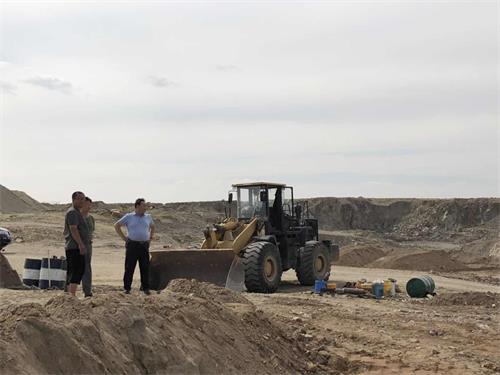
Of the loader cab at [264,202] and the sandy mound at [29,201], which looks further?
the sandy mound at [29,201]

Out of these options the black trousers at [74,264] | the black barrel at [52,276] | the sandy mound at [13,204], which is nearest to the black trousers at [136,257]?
the black trousers at [74,264]

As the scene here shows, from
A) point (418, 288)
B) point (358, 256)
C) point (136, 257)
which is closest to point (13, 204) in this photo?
point (358, 256)

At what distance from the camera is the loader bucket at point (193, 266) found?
14.9 m

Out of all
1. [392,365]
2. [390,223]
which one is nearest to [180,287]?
[392,365]

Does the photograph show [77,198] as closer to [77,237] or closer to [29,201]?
[77,237]

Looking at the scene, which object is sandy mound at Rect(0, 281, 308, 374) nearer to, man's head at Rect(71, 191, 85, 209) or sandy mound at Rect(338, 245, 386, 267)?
man's head at Rect(71, 191, 85, 209)

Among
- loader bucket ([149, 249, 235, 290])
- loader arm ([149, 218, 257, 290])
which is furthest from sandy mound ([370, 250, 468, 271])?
loader bucket ([149, 249, 235, 290])

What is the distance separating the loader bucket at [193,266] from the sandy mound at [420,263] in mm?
13535

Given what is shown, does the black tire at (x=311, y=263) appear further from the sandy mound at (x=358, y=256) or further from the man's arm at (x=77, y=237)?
the sandy mound at (x=358, y=256)

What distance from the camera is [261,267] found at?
15016 millimetres

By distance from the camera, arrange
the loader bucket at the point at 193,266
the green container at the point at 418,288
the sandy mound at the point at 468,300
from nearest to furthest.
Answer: the sandy mound at the point at 468,300, the loader bucket at the point at 193,266, the green container at the point at 418,288

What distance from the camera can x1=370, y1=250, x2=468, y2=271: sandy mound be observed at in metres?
27.2

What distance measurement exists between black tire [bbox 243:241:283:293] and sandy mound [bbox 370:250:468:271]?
1246cm

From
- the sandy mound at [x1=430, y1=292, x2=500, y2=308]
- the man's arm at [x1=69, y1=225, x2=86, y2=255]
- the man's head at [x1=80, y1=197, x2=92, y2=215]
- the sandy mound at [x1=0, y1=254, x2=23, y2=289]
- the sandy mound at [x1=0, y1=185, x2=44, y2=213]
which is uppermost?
the sandy mound at [x1=0, y1=185, x2=44, y2=213]
